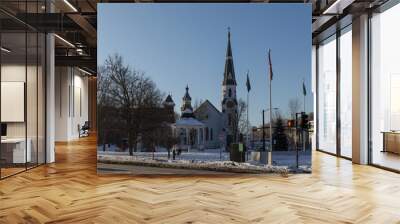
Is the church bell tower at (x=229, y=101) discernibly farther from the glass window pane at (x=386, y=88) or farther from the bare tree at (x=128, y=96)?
the glass window pane at (x=386, y=88)

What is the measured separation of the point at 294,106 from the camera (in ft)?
23.3

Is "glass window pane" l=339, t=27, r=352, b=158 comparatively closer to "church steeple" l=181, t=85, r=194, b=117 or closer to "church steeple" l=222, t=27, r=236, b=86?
"church steeple" l=222, t=27, r=236, b=86

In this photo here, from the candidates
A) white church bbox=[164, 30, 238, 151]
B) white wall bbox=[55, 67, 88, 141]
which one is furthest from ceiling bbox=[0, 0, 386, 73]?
white wall bbox=[55, 67, 88, 141]

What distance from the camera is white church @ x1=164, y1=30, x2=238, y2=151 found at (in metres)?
7.03

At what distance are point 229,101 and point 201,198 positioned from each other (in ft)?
7.61

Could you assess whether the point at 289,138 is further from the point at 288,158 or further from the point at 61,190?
the point at 61,190

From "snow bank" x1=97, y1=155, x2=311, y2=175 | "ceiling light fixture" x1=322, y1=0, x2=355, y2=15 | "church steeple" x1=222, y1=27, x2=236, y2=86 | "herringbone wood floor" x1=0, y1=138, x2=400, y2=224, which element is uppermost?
"ceiling light fixture" x1=322, y1=0, x2=355, y2=15

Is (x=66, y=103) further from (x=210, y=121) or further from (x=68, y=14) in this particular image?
(x=210, y=121)

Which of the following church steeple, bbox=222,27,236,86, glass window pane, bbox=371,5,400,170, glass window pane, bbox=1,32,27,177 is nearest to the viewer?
glass window pane, bbox=1,32,27,177

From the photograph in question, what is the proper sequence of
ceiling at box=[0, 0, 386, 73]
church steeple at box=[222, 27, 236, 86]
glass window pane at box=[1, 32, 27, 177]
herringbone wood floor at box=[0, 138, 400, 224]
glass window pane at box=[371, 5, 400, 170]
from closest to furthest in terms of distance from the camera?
herringbone wood floor at box=[0, 138, 400, 224] → glass window pane at box=[1, 32, 27, 177] → ceiling at box=[0, 0, 386, 73] → church steeple at box=[222, 27, 236, 86] → glass window pane at box=[371, 5, 400, 170]

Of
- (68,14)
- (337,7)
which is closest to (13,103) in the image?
(68,14)

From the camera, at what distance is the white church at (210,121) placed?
7.03 metres

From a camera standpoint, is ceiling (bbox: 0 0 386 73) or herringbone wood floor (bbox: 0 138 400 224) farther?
ceiling (bbox: 0 0 386 73)

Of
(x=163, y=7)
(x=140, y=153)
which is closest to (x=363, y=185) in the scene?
(x=140, y=153)
